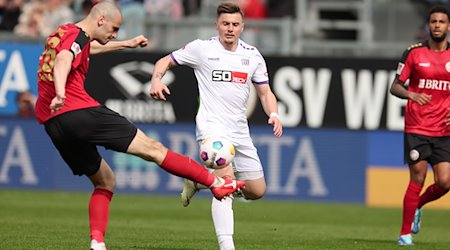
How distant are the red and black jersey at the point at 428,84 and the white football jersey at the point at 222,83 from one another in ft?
8.78

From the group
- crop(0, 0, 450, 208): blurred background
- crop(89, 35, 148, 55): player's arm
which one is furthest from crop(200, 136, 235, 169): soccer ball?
crop(0, 0, 450, 208): blurred background

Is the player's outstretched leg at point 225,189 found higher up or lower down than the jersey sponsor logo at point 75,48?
lower down

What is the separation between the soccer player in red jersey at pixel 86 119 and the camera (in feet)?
31.7

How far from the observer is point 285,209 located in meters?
18.6

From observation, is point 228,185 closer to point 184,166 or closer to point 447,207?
point 184,166

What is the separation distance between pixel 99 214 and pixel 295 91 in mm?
11001

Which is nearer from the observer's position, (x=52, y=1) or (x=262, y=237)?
(x=262, y=237)

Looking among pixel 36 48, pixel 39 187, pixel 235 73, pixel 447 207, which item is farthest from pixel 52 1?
pixel 235 73

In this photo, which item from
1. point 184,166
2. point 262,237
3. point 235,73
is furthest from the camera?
point 262,237

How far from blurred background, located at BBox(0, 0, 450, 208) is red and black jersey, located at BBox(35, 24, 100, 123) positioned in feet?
33.4

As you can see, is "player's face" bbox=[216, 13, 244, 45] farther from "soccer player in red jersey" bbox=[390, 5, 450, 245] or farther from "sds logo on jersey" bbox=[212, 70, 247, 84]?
"soccer player in red jersey" bbox=[390, 5, 450, 245]

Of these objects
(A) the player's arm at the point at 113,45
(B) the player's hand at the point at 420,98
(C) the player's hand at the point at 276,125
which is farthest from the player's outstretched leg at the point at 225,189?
(B) the player's hand at the point at 420,98

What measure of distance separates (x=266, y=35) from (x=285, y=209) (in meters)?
4.50

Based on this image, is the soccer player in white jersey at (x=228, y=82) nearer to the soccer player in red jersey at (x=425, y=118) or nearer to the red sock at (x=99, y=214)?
the red sock at (x=99, y=214)
